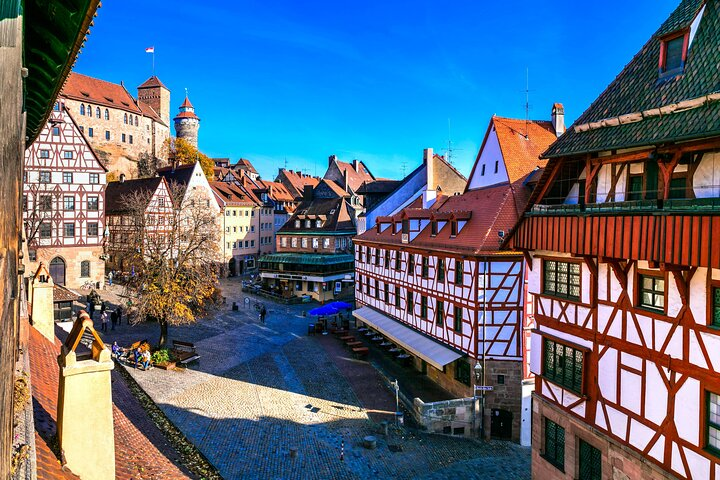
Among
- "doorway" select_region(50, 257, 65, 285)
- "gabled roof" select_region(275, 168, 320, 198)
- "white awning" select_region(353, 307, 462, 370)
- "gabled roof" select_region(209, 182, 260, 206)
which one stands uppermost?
"gabled roof" select_region(275, 168, 320, 198)

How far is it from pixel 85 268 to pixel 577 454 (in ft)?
140

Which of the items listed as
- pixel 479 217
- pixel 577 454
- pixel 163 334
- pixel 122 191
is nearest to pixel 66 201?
pixel 122 191

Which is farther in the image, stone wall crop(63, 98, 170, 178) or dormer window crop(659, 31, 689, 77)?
stone wall crop(63, 98, 170, 178)

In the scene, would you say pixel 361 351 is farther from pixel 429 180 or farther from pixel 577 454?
pixel 577 454

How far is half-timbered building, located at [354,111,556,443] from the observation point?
856 inches

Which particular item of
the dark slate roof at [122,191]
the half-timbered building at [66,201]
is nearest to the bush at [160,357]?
the half-timbered building at [66,201]

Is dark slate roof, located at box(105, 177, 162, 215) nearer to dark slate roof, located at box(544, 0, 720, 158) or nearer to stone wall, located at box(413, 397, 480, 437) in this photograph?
stone wall, located at box(413, 397, 480, 437)

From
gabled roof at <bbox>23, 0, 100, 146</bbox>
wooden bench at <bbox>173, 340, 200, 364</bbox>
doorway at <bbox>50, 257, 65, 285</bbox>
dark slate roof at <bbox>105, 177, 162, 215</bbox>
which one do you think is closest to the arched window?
doorway at <bbox>50, 257, 65, 285</bbox>

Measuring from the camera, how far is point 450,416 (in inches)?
826

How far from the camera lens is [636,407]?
Answer: 10922 millimetres

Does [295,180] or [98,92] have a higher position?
[98,92]

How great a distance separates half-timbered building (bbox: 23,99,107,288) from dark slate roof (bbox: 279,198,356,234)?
730 inches

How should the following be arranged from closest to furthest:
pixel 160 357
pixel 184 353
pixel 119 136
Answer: pixel 160 357, pixel 184 353, pixel 119 136

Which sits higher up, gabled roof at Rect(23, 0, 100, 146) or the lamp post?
gabled roof at Rect(23, 0, 100, 146)
